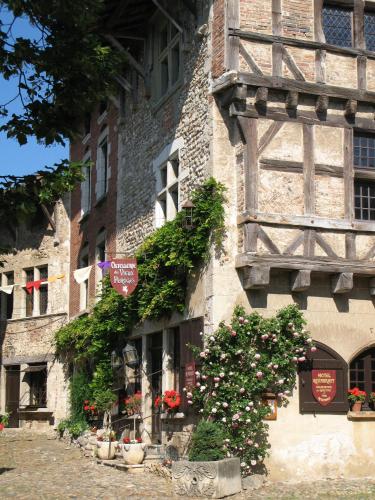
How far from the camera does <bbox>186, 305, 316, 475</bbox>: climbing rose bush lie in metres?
11.7

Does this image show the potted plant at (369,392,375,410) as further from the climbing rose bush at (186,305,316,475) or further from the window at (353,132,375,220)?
the window at (353,132,375,220)

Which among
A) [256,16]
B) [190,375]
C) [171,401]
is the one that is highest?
[256,16]

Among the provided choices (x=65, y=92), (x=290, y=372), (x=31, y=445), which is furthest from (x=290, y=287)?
(x=31, y=445)

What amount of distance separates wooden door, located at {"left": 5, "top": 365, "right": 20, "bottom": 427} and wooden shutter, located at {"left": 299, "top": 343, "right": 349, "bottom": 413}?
13974 millimetres

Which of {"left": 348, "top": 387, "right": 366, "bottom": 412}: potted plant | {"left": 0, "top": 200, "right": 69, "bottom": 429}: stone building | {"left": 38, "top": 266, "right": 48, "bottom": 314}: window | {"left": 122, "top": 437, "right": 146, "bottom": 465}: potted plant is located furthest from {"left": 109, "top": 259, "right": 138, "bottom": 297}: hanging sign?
{"left": 38, "top": 266, "right": 48, "bottom": 314}: window

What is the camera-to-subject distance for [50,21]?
810cm

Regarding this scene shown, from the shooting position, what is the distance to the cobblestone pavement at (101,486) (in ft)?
35.7

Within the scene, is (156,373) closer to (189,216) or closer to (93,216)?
A: (189,216)

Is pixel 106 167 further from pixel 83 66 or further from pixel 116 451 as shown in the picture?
pixel 83 66

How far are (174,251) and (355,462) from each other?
436 centimetres

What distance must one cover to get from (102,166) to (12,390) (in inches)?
323

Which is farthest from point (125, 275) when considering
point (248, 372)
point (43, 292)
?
point (43, 292)

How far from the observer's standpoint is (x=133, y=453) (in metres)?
13.0

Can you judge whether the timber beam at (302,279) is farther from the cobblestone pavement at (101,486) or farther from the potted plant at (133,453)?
the potted plant at (133,453)
